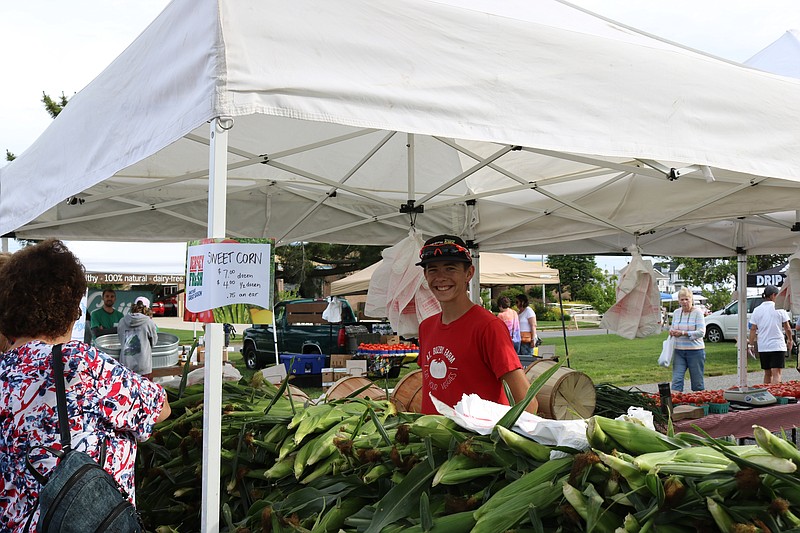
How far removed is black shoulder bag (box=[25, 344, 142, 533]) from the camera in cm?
170

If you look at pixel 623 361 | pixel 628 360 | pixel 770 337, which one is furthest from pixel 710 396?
pixel 628 360

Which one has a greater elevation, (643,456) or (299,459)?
(643,456)

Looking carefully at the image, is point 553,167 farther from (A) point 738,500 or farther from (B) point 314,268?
(B) point 314,268

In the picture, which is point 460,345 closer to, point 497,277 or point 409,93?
point 409,93

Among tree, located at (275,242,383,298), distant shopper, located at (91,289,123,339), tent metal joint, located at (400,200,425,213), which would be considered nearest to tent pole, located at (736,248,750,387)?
tent metal joint, located at (400,200,425,213)

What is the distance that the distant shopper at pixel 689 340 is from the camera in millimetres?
8664

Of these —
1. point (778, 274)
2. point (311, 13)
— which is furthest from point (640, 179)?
point (778, 274)

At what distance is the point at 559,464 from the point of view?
4.98 ft

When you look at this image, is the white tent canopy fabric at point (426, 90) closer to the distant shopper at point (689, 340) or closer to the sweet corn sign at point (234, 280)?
the sweet corn sign at point (234, 280)

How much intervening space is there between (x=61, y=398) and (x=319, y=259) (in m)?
22.2

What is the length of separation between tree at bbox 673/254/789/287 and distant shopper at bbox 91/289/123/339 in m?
23.3

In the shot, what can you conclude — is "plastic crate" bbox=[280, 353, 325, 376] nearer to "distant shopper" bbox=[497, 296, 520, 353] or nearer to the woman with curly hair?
"distant shopper" bbox=[497, 296, 520, 353]

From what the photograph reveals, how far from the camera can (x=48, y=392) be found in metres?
1.93

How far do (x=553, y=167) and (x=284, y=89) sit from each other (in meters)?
3.34
